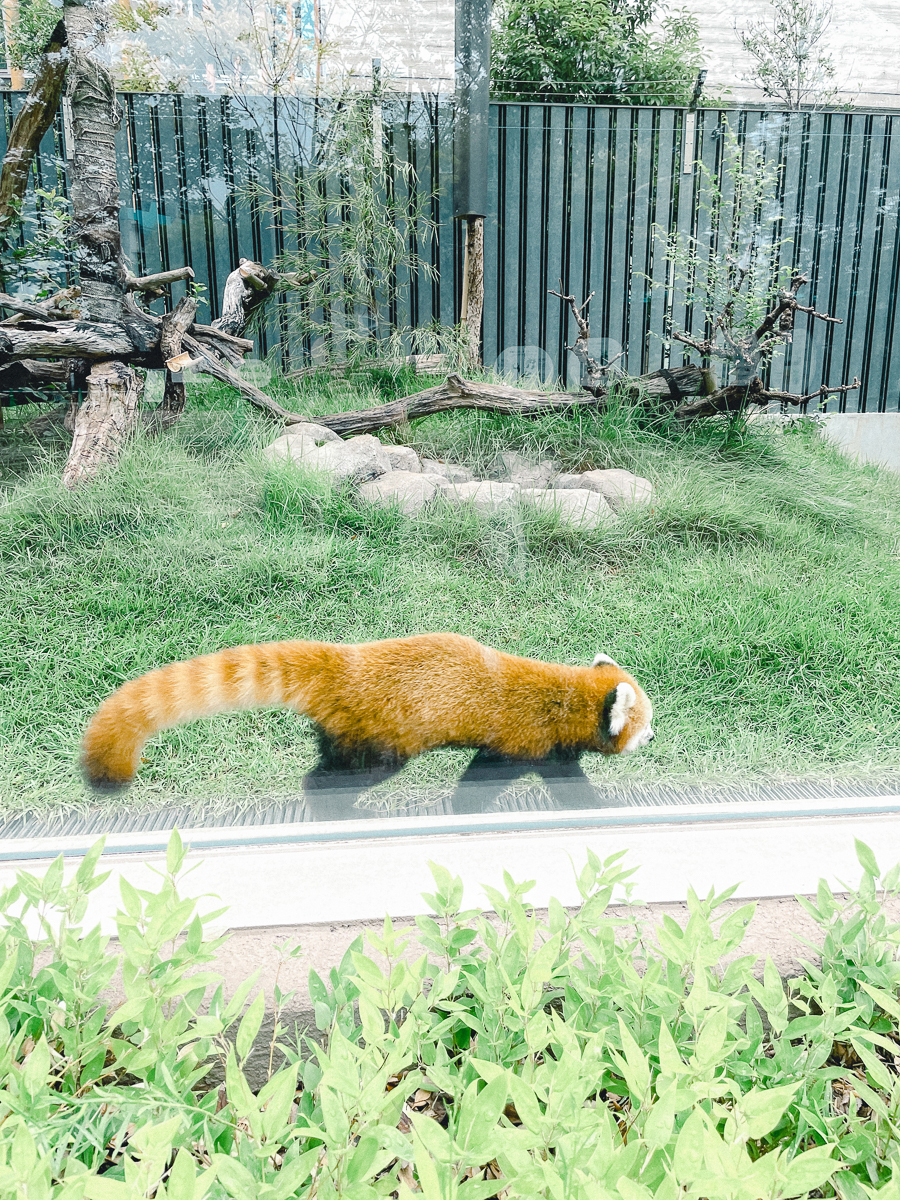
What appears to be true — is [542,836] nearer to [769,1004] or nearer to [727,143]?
[769,1004]

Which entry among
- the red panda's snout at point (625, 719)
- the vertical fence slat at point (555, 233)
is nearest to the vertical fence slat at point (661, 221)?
the vertical fence slat at point (555, 233)

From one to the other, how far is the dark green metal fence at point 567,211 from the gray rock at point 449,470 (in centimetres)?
28

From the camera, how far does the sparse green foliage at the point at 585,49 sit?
1812 millimetres

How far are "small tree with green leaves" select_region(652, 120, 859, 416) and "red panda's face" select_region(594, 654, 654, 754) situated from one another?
2.42ft

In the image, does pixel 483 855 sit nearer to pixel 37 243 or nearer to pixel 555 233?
pixel 555 233

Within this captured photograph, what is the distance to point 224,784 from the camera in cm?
174

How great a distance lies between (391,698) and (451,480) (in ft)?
1.91

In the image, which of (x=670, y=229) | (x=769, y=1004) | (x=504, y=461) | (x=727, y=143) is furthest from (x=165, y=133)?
(x=769, y=1004)

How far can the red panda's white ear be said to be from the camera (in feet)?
5.96

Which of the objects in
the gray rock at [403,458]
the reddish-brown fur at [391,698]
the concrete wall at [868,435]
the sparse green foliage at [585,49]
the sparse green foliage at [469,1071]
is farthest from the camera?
the concrete wall at [868,435]

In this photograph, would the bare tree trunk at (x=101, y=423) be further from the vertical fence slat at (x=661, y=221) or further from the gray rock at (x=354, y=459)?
the vertical fence slat at (x=661, y=221)

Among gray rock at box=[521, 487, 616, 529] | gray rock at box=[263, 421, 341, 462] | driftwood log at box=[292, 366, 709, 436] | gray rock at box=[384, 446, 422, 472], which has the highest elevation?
driftwood log at box=[292, 366, 709, 436]

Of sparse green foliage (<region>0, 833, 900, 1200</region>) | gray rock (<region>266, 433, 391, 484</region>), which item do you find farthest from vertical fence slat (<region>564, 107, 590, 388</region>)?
sparse green foliage (<region>0, 833, 900, 1200</region>)

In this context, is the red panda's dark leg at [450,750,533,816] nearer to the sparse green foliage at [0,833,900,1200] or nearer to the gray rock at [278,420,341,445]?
the sparse green foliage at [0,833,900,1200]
